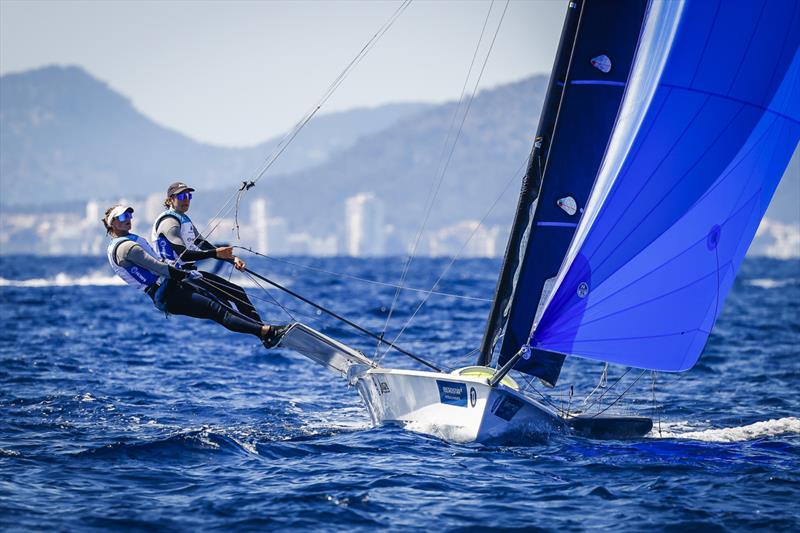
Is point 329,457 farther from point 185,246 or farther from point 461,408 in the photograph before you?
point 185,246

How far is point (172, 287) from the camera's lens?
1001cm

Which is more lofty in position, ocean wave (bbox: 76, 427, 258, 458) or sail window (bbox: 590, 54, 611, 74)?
sail window (bbox: 590, 54, 611, 74)

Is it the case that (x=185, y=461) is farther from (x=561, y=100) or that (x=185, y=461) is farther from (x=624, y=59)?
(x=624, y=59)

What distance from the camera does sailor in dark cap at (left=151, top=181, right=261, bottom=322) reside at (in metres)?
9.98

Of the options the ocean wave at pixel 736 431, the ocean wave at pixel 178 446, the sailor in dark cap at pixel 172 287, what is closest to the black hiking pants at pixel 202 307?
the sailor in dark cap at pixel 172 287

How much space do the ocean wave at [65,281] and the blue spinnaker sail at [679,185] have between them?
36162 millimetres

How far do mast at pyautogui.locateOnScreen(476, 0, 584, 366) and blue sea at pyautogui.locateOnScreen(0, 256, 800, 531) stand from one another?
1.18 ft

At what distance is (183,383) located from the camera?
13.9 meters

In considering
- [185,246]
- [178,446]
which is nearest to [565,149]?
[185,246]

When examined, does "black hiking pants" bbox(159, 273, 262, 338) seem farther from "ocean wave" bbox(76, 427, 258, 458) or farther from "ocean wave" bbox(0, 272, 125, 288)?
"ocean wave" bbox(0, 272, 125, 288)

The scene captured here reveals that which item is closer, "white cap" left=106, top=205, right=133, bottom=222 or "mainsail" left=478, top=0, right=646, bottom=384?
"mainsail" left=478, top=0, right=646, bottom=384

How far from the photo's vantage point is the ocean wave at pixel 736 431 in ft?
35.1

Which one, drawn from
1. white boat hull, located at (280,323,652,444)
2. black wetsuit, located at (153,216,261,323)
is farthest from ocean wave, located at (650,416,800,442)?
black wetsuit, located at (153,216,261,323)

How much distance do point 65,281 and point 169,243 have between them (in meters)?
39.9
